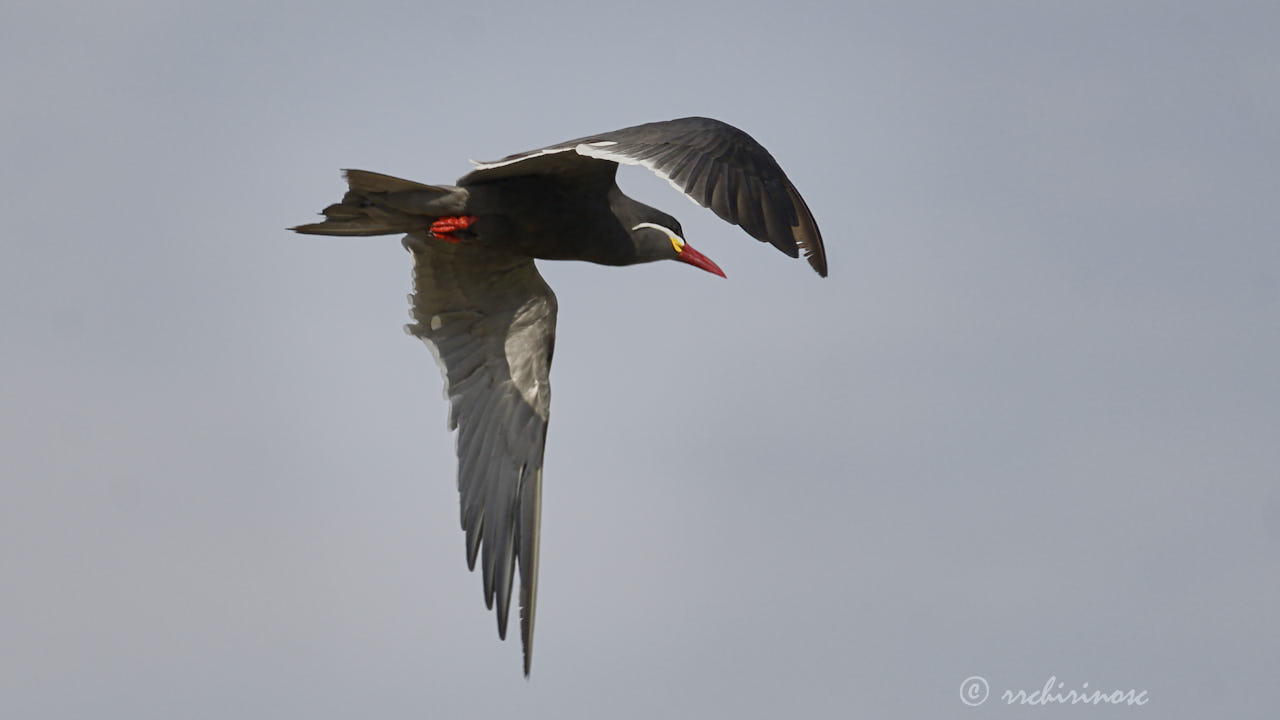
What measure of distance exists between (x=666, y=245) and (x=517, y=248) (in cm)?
117

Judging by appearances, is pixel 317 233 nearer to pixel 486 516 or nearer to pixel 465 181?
pixel 465 181

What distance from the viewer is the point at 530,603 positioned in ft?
36.8

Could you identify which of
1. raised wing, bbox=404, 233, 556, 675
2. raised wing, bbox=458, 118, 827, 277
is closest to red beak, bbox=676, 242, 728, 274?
raised wing, bbox=404, 233, 556, 675

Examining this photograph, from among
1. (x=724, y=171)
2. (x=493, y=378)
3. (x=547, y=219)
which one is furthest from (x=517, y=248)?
(x=724, y=171)

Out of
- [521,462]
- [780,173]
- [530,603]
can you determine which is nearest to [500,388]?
[521,462]

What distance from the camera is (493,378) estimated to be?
484 inches

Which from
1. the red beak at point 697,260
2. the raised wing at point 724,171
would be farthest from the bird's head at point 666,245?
the raised wing at point 724,171

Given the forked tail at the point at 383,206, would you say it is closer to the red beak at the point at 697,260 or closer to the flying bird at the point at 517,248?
the flying bird at the point at 517,248

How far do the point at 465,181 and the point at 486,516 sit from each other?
277 cm

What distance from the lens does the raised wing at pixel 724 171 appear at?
25.2ft

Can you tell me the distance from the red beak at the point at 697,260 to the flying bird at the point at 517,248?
0.04 ft

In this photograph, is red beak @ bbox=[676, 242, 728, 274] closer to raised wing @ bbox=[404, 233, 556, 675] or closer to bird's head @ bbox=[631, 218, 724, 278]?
bird's head @ bbox=[631, 218, 724, 278]

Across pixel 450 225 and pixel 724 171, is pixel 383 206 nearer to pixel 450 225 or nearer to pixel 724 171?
pixel 450 225

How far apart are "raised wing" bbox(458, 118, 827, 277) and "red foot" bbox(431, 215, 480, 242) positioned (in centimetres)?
167
